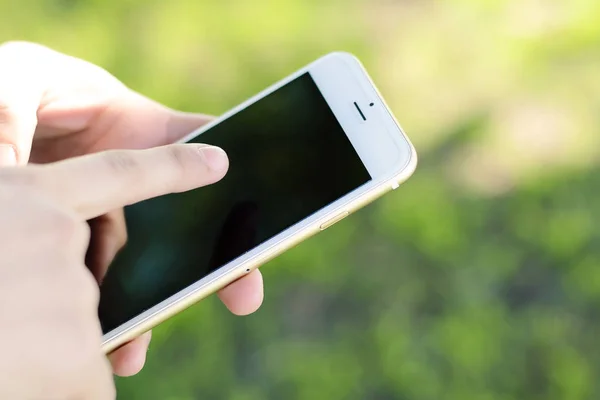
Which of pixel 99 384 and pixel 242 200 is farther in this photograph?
pixel 242 200

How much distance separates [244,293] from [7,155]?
0.91 feet

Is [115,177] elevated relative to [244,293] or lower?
elevated

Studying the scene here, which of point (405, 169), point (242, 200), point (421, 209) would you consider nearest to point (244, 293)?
point (242, 200)

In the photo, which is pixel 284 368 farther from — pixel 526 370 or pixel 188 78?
pixel 188 78

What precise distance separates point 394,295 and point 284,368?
0.61 ft

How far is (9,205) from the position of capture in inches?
15.6

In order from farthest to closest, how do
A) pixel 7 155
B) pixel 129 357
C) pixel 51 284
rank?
pixel 129 357
pixel 7 155
pixel 51 284

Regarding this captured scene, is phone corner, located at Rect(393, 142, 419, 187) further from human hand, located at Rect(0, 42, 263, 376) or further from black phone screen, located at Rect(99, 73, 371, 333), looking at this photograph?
human hand, located at Rect(0, 42, 263, 376)

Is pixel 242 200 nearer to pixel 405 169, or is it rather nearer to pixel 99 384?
pixel 405 169

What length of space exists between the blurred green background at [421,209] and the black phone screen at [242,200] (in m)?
0.25

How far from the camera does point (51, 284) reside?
0.39 meters

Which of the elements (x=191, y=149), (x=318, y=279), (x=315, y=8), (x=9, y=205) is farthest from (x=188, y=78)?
(x=9, y=205)

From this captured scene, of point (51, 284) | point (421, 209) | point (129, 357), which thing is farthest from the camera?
point (421, 209)

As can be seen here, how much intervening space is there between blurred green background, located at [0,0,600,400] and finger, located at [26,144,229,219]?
406 mm
